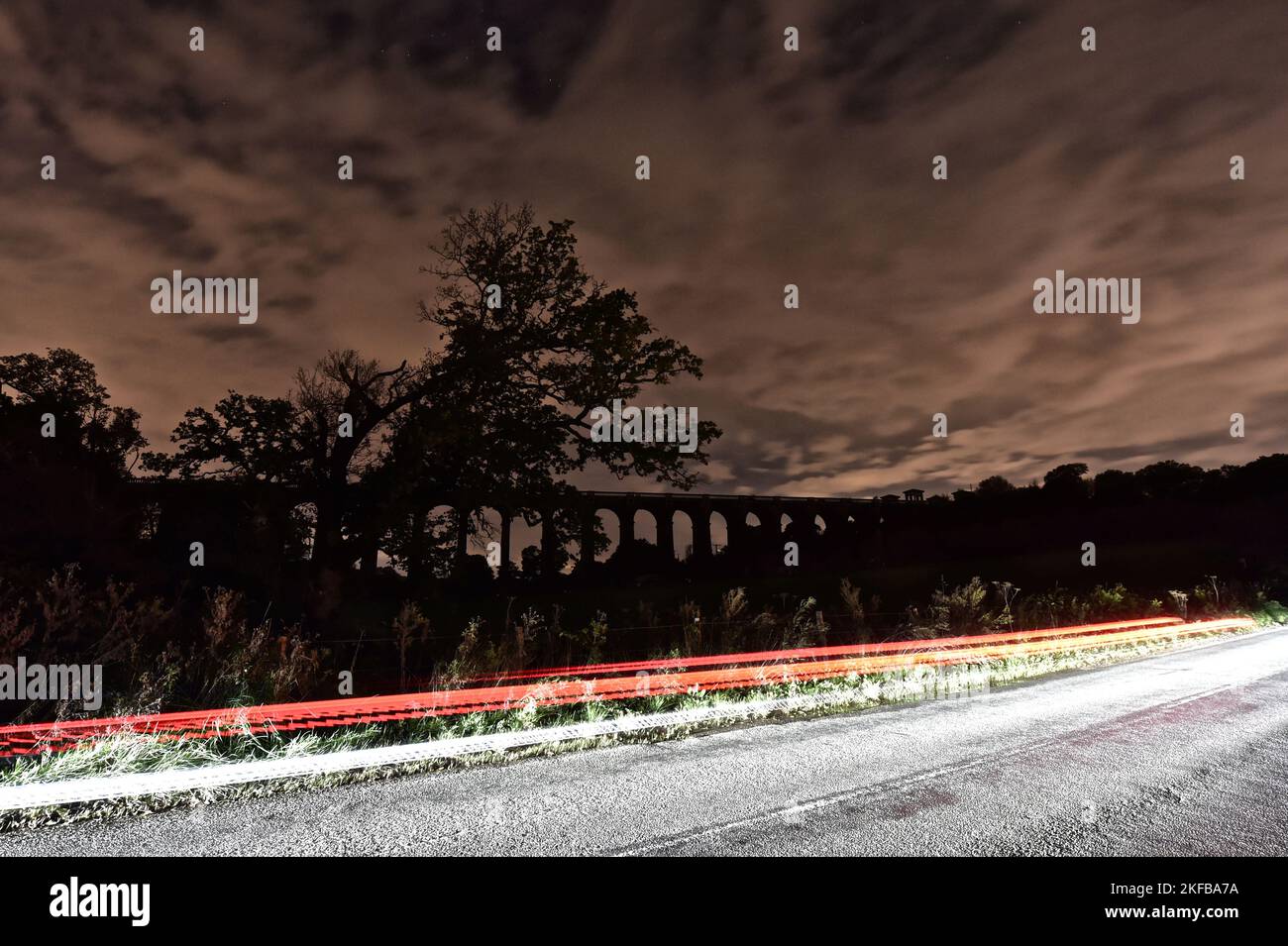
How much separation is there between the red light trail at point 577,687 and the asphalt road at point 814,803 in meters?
1.63

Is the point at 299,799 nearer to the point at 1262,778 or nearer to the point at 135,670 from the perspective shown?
the point at 135,670

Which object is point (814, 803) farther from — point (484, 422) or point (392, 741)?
point (484, 422)

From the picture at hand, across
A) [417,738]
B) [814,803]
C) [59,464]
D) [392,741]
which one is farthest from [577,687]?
[59,464]

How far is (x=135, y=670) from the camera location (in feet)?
22.5

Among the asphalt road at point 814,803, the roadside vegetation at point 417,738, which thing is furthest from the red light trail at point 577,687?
the asphalt road at point 814,803

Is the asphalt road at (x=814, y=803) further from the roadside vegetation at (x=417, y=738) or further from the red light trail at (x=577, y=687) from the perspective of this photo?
the red light trail at (x=577, y=687)

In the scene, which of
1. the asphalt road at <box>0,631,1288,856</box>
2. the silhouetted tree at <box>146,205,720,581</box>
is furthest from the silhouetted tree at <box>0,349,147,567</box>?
the asphalt road at <box>0,631,1288,856</box>

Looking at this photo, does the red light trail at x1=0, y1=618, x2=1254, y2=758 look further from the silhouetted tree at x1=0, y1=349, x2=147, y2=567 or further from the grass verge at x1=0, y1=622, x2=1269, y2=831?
the silhouetted tree at x1=0, y1=349, x2=147, y2=567

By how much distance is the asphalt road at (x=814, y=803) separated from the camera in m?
3.81

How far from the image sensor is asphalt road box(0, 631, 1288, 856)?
381 cm

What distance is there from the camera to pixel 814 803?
14.7 feet

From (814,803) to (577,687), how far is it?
3736 mm
